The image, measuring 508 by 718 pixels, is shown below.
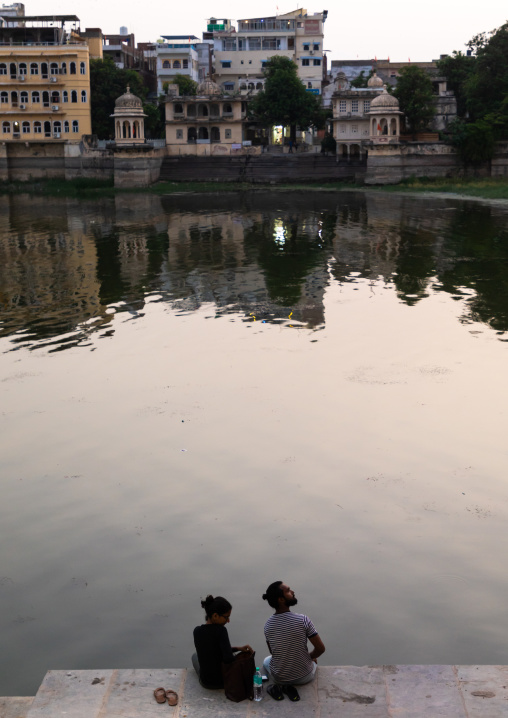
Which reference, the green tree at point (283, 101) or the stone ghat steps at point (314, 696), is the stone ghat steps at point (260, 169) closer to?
the green tree at point (283, 101)

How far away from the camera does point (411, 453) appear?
11703 mm

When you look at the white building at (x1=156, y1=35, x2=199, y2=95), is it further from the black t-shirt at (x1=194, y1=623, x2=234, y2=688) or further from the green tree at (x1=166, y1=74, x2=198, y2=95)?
the black t-shirt at (x1=194, y1=623, x2=234, y2=688)

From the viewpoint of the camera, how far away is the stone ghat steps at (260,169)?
63.4 metres

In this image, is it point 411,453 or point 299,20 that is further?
point 299,20

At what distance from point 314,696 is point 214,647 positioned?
81cm

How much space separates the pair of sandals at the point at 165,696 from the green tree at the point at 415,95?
62106 mm

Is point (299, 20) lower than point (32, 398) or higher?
higher

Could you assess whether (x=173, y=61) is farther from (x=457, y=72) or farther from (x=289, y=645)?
(x=289, y=645)

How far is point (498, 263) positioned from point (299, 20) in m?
72.2

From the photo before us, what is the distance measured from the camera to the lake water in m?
8.05

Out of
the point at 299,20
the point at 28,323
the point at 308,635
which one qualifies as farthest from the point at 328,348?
the point at 299,20

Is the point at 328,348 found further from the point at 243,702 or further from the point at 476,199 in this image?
the point at 476,199

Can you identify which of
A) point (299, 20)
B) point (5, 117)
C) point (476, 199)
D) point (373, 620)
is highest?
point (299, 20)

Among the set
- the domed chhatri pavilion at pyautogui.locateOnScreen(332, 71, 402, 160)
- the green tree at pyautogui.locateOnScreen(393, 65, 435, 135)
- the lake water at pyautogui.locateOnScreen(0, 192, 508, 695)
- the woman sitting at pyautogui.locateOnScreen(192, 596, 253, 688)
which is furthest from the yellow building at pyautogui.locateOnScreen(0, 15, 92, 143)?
the woman sitting at pyautogui.locateOnScreen(192, 596, 253, 688)
